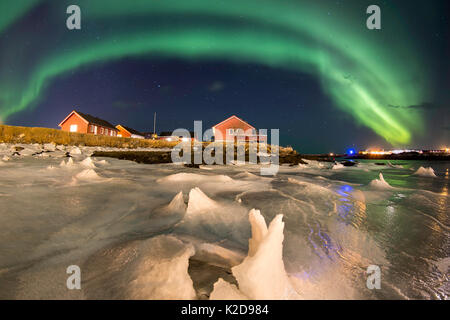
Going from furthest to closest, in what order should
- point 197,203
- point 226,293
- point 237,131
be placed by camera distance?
1. point 237,131
2. point 197,203
3. point 226,293

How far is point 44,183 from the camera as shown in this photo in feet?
12.8

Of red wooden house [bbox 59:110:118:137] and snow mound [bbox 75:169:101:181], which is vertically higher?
red wooden house [bbox 59:110:118:137]

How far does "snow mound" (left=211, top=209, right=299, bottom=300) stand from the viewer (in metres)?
1.19

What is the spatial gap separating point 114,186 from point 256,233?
12.9 ft

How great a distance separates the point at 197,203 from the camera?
2799 millimetres

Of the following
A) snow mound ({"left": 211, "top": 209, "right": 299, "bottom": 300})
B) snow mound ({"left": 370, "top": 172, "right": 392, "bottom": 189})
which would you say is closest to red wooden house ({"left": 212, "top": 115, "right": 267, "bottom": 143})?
Result: snow mound ({"left": 370, "top": 172, "right": 392, "bottom": 189})

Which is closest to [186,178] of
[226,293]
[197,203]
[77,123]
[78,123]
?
[197,203]

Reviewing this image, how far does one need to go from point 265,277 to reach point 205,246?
2.50ft

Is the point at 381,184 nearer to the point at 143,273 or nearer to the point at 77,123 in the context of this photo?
the point at 143,273

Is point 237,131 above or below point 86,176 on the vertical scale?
above

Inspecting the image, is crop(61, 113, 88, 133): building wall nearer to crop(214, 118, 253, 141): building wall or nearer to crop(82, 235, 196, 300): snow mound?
crop(214, 118, 253, 141): building wall
